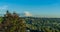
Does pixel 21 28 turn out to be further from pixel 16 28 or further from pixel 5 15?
pixel 5 15

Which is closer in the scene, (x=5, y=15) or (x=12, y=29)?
(x=12, y=29)

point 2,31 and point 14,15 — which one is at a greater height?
point 14,15

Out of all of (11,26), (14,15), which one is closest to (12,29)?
(11,26)

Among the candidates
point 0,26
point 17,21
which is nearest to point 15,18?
point 17,21

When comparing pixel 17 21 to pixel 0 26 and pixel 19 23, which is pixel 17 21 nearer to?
pixel 19 23

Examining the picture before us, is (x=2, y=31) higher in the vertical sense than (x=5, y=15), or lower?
lower

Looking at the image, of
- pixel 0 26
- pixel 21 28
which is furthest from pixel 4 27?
pixel 21 28

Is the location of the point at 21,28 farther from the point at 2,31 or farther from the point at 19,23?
the point at 2,31
